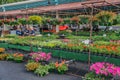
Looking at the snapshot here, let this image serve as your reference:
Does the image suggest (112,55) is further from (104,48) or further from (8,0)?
(8,0)

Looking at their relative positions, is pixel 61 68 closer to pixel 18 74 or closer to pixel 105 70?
pixel 18 74

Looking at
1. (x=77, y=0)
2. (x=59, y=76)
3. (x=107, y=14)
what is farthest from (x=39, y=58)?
(x=77, y=0)

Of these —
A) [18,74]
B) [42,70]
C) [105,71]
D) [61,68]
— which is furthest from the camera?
[18,74]

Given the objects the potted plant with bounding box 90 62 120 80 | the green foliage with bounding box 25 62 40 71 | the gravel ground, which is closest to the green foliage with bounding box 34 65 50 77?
the gravel ground

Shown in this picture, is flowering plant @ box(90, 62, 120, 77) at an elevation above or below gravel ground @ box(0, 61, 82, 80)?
above

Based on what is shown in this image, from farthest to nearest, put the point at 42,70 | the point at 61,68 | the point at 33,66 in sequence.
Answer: the point at 33,66 → the point at 61,68 → the point at 42,70

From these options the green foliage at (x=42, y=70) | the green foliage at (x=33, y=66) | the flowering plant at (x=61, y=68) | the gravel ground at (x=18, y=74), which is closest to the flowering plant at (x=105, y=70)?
the gravel ground at (x=18, y=74)

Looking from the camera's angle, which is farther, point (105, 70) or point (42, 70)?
point (42, 70)

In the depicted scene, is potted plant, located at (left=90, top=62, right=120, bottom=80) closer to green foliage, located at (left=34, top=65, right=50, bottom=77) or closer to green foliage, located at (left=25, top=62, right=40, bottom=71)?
green foliage, located at (left=34, top=65, right=50, bottom=77)

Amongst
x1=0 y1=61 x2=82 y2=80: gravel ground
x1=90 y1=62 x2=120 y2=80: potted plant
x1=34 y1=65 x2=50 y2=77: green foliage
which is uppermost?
x1=90 y1=62 x2=120 y2=80: potted plant

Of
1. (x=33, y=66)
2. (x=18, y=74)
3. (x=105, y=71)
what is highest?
(x=105, y=71)

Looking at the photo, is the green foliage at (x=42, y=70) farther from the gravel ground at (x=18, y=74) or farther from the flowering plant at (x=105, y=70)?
the flowering plant at (x=105, y=70)

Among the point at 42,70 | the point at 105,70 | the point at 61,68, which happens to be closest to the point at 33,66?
the point at 42,70

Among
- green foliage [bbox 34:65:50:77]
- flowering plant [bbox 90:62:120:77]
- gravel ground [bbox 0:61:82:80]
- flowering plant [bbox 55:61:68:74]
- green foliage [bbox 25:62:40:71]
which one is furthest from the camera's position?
green foliage [bbox 25:62:40:71]
